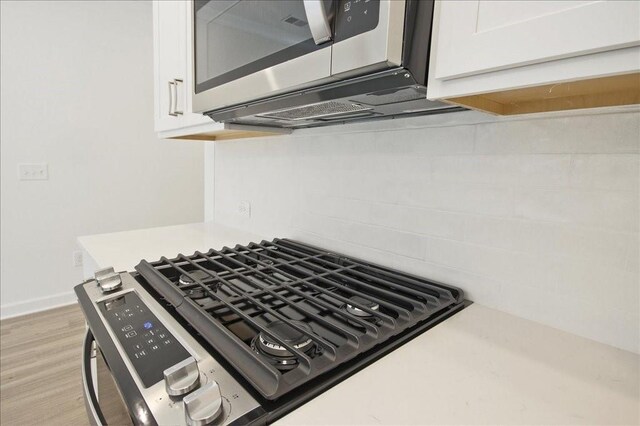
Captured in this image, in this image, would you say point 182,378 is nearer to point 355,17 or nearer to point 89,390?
point 89,390

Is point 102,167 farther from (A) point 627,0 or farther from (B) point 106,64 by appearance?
(A) point 627,0

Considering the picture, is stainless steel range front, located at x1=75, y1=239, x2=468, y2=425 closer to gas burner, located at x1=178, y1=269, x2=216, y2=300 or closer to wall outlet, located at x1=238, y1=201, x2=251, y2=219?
gas burner, located at x1=178, y1=269, x2=216, y2=300

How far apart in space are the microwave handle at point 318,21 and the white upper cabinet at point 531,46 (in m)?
0.17

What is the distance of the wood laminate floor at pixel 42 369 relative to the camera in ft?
4.69

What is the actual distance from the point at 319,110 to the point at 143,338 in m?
0.62

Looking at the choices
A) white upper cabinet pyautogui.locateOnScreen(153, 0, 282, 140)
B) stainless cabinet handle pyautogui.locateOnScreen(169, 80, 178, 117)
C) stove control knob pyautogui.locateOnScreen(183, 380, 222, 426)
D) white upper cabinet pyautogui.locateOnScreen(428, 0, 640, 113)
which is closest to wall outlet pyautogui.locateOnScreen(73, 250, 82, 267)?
white upper cabinet pyautogui.locateOnScreen(153, 0, 282, 140)

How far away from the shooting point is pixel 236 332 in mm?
648

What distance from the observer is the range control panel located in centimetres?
50

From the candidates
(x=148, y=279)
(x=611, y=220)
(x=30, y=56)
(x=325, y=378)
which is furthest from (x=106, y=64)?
(x=611, y=220)

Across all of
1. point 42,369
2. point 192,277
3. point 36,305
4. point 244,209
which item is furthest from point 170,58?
point 36,305

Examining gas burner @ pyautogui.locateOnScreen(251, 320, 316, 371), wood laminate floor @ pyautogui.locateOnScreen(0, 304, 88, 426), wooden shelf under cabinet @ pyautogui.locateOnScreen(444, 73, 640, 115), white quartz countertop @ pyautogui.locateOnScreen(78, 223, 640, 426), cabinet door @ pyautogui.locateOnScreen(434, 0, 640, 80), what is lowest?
wood laminate floor @ pyautogui.locateOnScreen(0, 304, 88, 426)

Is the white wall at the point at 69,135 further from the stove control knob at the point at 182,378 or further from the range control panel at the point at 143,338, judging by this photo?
the stove control knob at the point at 182,378

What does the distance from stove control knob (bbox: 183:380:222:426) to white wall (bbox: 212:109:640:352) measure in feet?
2.05

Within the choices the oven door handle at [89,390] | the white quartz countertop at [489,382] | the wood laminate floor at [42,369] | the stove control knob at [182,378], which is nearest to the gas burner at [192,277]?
the oven door handle at [89,390]
